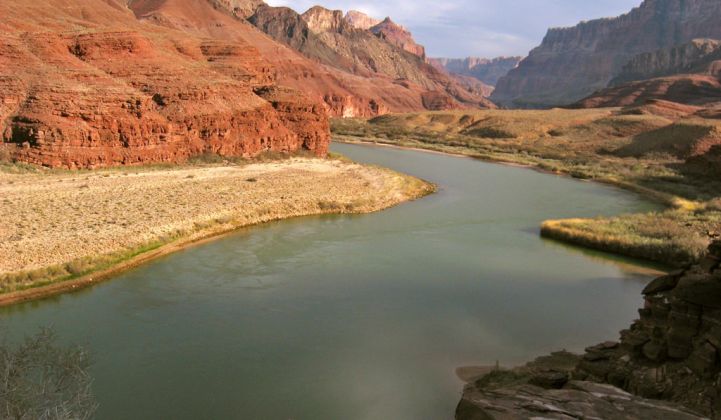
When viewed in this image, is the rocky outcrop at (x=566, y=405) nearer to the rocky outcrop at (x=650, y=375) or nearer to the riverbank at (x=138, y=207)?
the rocky outcrop at (x=650, y=375)

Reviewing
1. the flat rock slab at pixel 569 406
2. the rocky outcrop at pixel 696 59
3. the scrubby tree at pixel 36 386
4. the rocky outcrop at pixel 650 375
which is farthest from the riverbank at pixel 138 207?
the rocky outcrop at pixel 696 59

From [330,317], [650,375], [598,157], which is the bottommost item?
[330,317]

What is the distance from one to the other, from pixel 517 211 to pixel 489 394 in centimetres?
2787

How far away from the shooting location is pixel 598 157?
2790 inches

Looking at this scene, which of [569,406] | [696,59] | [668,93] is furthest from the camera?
[696,59]

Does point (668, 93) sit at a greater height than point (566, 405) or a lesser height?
greater

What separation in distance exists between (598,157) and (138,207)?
6053 centimetres

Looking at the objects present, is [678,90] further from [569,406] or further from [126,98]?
[569,406]

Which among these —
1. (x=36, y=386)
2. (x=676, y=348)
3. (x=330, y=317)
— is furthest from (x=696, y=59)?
(x=36, y=386)

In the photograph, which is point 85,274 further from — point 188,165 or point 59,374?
point 188,165

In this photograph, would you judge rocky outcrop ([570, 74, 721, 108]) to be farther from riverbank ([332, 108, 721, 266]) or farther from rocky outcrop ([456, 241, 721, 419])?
rocky outcrop ([456, 241, 721, 419])

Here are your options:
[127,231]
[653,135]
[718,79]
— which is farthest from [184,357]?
[718,79]

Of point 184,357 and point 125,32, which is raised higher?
point 125,32

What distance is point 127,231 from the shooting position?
2422 cm
